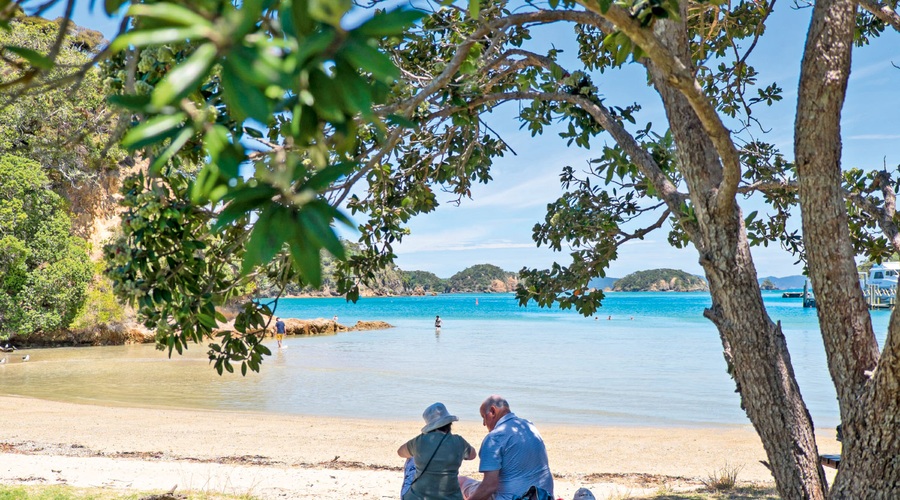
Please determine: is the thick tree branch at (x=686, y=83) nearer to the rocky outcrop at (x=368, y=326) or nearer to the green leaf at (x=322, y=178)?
the green leaf at (x=322, y=178)

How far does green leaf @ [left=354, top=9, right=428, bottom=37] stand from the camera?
795mm

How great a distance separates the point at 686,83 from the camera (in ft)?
8.13

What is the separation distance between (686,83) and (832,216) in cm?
162

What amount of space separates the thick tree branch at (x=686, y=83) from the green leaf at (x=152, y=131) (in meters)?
1.21

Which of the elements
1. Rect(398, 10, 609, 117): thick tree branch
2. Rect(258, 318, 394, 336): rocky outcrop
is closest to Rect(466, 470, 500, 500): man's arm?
Rect(398, 10, 609, 117): thick tree branch

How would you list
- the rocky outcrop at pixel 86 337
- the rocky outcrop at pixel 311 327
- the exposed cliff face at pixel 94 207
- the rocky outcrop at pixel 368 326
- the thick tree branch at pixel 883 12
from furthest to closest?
the rocky outcrop at pixel 368 326 < the rocky outcrop at pixel 311 327 < the rocky outcrop at pixel 86 337 < the exposed cliff face at pixel 94 207 < the thick tree branch at pixel 883 12

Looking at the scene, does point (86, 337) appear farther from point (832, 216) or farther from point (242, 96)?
point (242, 96)

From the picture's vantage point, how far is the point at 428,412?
494 cm

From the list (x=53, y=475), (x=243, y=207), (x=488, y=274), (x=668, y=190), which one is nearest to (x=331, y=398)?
(x=53, y=475)

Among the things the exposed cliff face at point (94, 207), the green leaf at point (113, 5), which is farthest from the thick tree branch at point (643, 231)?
the exposed cliff face at point (94, 207)

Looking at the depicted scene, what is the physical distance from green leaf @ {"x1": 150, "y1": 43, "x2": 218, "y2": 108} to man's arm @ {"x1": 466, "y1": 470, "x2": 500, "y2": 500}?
4.53 metres

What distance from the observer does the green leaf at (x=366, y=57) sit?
2.53 feet

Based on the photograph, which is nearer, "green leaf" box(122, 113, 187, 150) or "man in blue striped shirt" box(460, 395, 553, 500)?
"green leaf" box(122, 113, 187, 150)

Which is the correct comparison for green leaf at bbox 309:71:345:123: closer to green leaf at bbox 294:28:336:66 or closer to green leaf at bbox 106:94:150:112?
green leaf at bbox 294:28:336:66
